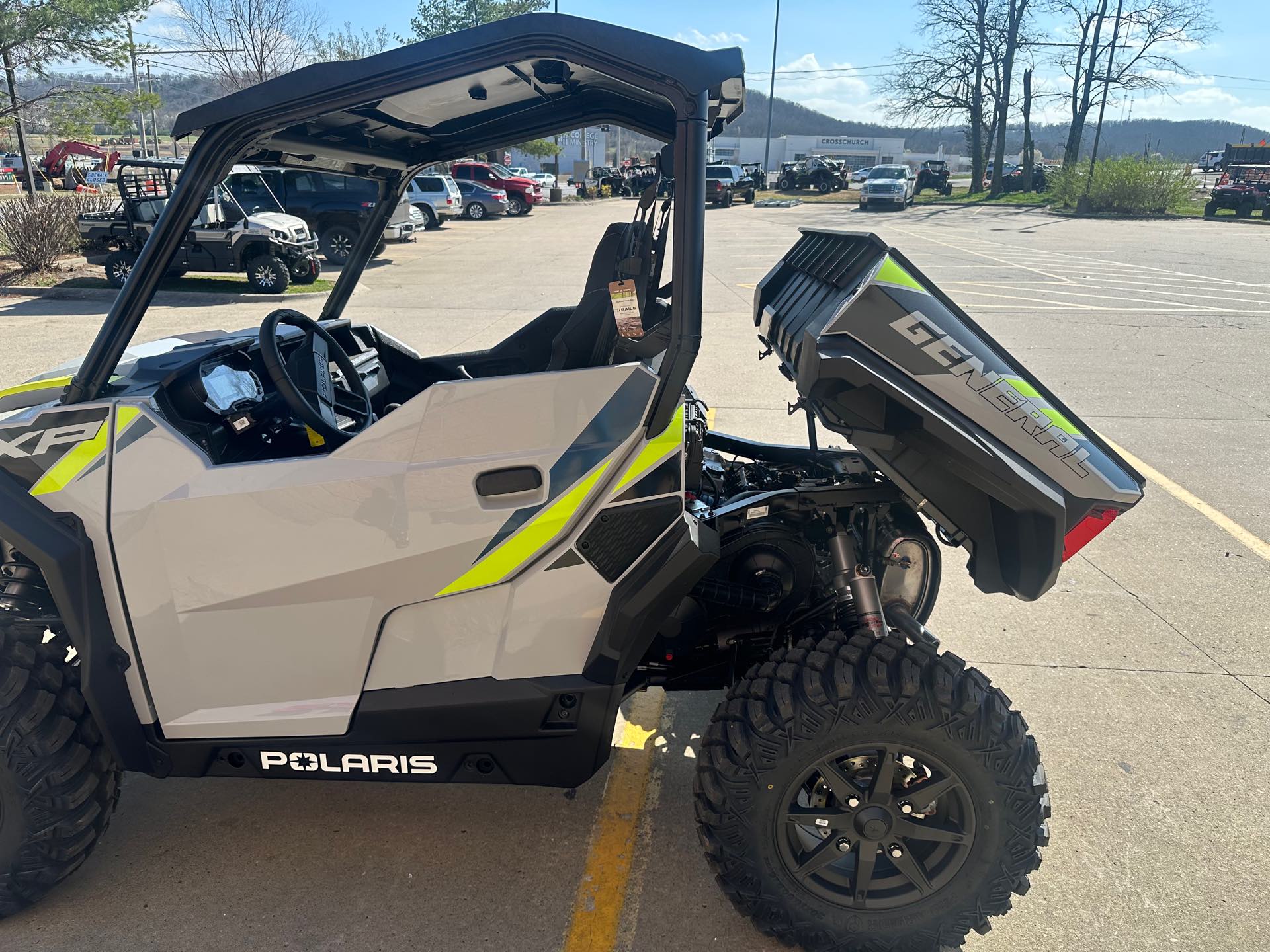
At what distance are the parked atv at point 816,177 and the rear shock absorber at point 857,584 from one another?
4489 centimetres

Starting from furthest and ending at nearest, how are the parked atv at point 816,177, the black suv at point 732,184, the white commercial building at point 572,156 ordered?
the white commercial building at point 572,156
the parked atv at point 816,177
the black suv at point 732,184

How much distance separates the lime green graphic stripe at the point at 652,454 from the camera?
6.86 ft

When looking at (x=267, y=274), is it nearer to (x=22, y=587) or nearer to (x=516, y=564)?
(x=22, y=587)

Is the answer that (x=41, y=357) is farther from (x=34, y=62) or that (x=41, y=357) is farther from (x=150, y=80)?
(x=150, y=80)

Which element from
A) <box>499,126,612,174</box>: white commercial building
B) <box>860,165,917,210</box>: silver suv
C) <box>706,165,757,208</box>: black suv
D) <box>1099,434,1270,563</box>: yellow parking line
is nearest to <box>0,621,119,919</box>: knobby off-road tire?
<box>1099,434,1270,563</box>: yellow parking line

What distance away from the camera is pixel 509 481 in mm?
2080

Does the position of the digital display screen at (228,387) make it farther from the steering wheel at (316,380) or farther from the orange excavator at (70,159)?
the orange excavator at (70,159)

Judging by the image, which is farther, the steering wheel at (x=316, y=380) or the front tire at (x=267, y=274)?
the front tire at (x=267, y=274)

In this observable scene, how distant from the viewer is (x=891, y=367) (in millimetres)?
2084

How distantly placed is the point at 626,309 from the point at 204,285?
1416 centimetres

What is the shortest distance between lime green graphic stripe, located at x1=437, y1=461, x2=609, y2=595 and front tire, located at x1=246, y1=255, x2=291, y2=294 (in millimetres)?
13029

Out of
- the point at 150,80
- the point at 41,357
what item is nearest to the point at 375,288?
the point at 41,357

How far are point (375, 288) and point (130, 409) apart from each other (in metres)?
13.1

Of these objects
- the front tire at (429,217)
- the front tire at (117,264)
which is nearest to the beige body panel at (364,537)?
the front tire at (117,264)
